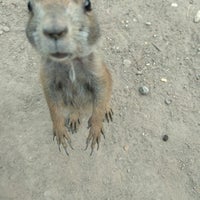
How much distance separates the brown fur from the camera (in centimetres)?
290

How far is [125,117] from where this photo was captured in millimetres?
4922

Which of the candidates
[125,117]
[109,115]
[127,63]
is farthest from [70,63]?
[127,63]

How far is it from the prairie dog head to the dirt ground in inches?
71.8

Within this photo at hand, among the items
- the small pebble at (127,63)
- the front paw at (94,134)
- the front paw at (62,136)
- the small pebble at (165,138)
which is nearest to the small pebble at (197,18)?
the small pebble at (127,63)

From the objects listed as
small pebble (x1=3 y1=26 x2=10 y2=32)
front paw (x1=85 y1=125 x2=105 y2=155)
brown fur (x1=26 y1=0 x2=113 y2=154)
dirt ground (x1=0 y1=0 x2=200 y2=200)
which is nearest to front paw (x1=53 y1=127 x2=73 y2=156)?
brown fur (x1=26 y1=0 x2=113 y2=154)

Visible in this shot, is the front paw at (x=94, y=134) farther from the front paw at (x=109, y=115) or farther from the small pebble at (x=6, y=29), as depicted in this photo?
the small pebble at (x=6, y=29)

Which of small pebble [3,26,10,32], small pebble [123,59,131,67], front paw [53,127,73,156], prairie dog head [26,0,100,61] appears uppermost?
prairie dog head [26,0,100,61]

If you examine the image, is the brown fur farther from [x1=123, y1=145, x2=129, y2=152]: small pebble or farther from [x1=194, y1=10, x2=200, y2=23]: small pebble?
[x1=194, y1=10, x2=200, y2=23]: small pebble

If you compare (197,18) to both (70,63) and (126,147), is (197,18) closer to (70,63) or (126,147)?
(126,147)

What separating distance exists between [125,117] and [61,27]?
2.31 m

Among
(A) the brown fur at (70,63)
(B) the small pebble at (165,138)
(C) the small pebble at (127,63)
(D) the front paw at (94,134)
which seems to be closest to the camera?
(A) the brown fur at (70,63)

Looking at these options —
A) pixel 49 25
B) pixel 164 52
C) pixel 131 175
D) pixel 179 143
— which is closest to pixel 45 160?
pixel 131 175

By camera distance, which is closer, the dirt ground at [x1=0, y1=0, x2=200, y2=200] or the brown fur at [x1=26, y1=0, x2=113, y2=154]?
the brown fur at [x1=26, y1=0, x2=113, y2=154]

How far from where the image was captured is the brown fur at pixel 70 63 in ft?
9.52
